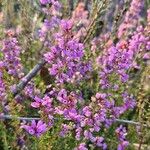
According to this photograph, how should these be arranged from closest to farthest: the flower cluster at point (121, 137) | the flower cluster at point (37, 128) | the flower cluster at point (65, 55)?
1. the flower cluster at point (37, 128)
2. the flower cluster at point (65, 55)
3. the flower cluster at point (121, 137)

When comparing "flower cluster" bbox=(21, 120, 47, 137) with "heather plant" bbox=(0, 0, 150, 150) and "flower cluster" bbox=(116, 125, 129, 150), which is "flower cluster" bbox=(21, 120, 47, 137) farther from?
"flower cluster" bbox=(116, 125, 129, 150)

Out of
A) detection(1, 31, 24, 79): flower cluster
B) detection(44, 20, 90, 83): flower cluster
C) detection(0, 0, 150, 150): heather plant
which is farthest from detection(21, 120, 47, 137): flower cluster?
detection(1, 31, 24, 79): flower cluster

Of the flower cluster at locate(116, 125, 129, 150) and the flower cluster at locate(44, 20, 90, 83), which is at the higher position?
the flower cluster at locate(44, 20, 90, 83)

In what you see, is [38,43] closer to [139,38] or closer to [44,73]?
[44,73]

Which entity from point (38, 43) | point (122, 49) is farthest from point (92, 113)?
point (38, 43)

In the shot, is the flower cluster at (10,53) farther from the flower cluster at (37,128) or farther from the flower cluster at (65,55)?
the flower cluster at (37,128)

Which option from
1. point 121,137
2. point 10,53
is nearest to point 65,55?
point 10,53

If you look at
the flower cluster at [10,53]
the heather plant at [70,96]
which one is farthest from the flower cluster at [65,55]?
the flower cluster at [10,53]

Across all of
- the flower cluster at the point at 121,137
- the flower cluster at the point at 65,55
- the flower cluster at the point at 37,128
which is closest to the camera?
the flower cluster at the point at 37,128

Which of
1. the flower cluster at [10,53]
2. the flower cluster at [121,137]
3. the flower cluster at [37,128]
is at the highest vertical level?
the flower cluster at [10,53]

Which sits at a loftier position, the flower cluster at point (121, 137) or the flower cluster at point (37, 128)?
the flower cluster at point (37, 128)

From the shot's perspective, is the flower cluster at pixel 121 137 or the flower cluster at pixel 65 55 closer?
the flower cluster at pixel 65 55
